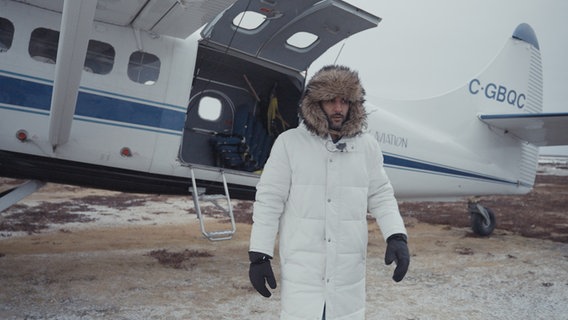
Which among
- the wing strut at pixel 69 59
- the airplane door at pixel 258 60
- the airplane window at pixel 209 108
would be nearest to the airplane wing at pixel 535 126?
the airplane door at pixel 258 60

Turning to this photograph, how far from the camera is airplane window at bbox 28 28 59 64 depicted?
4024 millimetres

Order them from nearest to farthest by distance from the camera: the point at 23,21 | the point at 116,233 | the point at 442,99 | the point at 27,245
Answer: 1. the point at 23,21
2. the point at 27,245
3. the point at 116,233
4. the point at 442,99

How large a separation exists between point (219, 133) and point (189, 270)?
7.75ft

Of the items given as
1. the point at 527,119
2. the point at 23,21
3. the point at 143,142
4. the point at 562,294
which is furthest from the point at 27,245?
the point at 527,119

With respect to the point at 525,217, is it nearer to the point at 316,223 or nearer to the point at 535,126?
the point at 535,126

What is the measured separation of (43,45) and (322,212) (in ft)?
11.8

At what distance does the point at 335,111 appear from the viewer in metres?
2.22

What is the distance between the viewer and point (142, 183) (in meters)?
4.75

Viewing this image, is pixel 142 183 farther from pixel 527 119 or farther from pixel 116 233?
pixel 527 119

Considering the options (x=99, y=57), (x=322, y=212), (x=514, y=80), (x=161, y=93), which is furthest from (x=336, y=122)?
(x=514, y=80)

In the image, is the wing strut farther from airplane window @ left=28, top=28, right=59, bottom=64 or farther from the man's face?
the man's face

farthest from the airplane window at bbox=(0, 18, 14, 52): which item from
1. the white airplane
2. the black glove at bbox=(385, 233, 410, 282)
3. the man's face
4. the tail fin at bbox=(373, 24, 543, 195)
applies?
the tail fin at bbox=(373, 24, 543, 195)

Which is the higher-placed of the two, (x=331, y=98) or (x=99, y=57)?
(x=99, y=57)

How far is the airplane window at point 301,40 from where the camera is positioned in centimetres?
501
